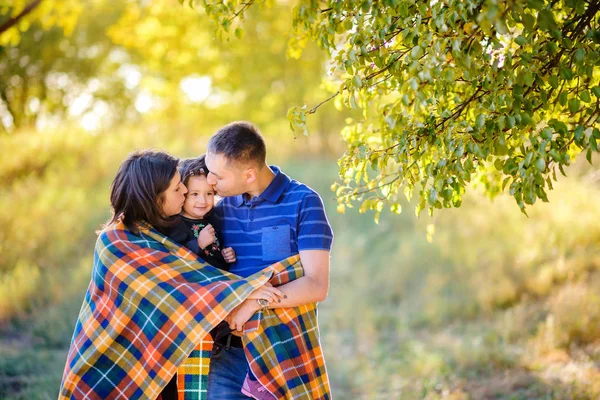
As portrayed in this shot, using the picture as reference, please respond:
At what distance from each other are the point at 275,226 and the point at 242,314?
48cm

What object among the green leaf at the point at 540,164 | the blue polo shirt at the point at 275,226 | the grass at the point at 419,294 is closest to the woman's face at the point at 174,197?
the blue polo shirt at the point at 275,226

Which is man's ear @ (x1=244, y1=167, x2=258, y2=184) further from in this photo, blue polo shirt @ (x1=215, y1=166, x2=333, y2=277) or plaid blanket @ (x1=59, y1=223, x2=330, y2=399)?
plaid blanket @ (x1=59, y1=223, x2=330, y2=399)

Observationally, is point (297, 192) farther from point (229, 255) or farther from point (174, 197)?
point (174, 197)

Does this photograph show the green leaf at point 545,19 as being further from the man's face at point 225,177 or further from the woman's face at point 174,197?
the woman's face at point 174,197

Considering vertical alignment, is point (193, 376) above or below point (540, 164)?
below

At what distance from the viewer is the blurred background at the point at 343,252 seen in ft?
21.8

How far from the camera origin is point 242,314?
3330 millimetres

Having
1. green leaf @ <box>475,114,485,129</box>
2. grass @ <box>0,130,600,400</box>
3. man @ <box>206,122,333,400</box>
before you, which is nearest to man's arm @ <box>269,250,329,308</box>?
man @ <box>206,122,333,400</box>

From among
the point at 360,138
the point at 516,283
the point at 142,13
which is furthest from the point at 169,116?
the point at 360,138

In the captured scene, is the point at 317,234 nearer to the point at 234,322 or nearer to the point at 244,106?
the point at 234,322

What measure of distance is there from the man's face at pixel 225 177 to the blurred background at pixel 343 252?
143 centimetres

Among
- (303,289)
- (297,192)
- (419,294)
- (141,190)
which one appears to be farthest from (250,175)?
(419,294)

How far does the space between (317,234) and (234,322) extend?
1.98 feet

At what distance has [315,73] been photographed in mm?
16703
